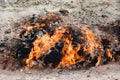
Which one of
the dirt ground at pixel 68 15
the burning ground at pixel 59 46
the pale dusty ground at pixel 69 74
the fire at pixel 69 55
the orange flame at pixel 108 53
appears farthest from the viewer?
the orange flame at pixel 108 53

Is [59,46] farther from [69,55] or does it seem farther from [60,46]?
[69,55]

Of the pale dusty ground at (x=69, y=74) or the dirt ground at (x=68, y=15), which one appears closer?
the pale dusty ground at (x=69, y=74)

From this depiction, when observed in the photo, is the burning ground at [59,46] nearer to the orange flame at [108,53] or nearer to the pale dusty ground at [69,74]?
the orange flame at [108,53]

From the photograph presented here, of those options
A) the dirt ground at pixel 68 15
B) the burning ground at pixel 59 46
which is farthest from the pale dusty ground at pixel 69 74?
the burning ground at pixel 59 46

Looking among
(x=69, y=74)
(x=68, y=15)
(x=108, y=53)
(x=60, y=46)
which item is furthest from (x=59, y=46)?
(x=68, y=15)

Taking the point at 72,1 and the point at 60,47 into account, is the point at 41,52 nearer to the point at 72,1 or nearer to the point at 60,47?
the point at 60,47

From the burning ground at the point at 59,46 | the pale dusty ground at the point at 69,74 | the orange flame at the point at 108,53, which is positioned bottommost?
the pale dusty ground at the point at 69,74
